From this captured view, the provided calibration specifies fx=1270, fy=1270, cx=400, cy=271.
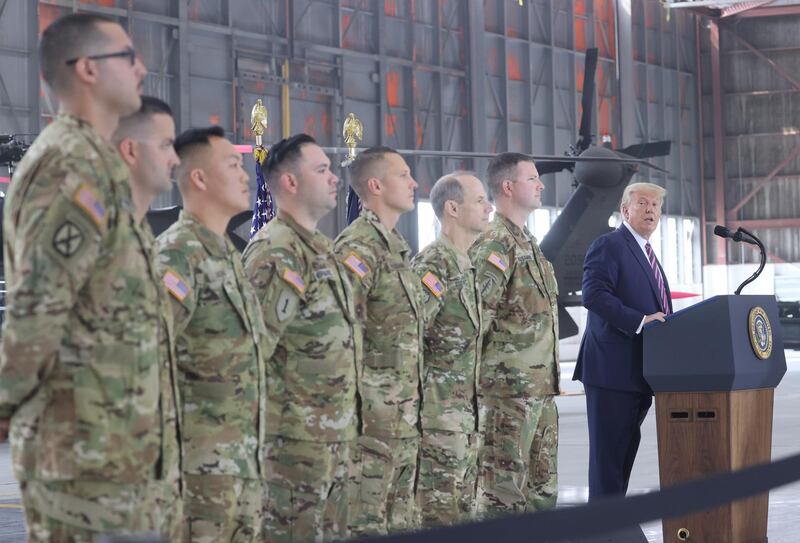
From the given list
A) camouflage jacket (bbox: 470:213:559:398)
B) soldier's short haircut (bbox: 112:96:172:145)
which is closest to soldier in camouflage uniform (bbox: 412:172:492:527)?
camouflage jacket (bbox: 470:213:559:398)

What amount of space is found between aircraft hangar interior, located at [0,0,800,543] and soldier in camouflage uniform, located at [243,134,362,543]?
0.04 meters

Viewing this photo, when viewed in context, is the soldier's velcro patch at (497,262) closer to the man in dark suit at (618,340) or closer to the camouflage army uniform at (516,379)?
the camouflage army uniform at (516,379)

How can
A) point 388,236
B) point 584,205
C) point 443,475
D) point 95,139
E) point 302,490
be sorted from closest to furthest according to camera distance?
point 95,139, point 302,490, point 388,236, point 443,475, point 584,205

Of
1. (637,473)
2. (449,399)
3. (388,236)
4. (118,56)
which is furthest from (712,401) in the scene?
(637,473)

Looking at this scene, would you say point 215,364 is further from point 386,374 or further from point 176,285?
point 386,374

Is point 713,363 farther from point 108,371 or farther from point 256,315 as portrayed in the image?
point 108,371

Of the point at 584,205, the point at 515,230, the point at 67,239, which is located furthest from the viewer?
the point at 584,205

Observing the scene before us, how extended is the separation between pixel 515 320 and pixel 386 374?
91cm

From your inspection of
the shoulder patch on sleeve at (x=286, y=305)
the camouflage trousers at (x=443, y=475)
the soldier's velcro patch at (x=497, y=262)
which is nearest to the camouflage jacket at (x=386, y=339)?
the camouflage trousers at (x=443, y=475)

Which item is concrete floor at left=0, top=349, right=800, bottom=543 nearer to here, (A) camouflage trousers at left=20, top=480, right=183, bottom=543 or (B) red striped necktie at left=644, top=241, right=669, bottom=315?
(B) red striped necktie at left=644, top=241, right=669, bottom=315

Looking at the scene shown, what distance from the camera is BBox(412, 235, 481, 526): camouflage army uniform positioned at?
4758 millimetres

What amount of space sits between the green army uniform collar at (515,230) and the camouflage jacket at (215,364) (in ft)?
6.78

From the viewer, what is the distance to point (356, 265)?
4.34 meters

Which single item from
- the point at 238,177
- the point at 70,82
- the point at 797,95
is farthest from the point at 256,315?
the point at 797,95
